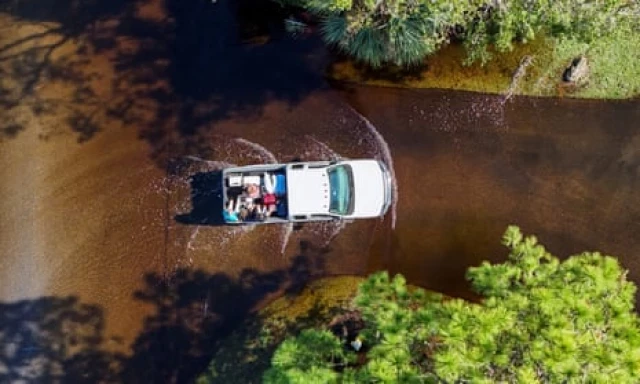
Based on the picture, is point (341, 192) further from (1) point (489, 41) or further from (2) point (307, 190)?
(1) point (489, 41)

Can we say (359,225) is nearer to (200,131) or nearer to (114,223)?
(200,131)

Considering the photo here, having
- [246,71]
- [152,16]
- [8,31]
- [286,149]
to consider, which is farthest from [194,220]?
[8,31]

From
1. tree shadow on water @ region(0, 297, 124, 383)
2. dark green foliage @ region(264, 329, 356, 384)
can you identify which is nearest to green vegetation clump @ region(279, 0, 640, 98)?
dark green foliage @ region(264, 329, 356, 384)

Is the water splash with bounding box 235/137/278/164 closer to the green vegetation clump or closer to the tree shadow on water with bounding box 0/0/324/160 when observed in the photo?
the tree shadow on water with bounding box 0/0/324/160

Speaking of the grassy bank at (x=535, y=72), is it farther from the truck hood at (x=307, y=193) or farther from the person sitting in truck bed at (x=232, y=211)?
the person sitting in truck bed at (x=232, y=211)

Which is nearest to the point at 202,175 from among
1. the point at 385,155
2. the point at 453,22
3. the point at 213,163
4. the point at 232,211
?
the point at 213,163

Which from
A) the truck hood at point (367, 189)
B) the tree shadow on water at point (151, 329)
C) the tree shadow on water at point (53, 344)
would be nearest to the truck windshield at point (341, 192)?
the truck hood at point (367, 189)
